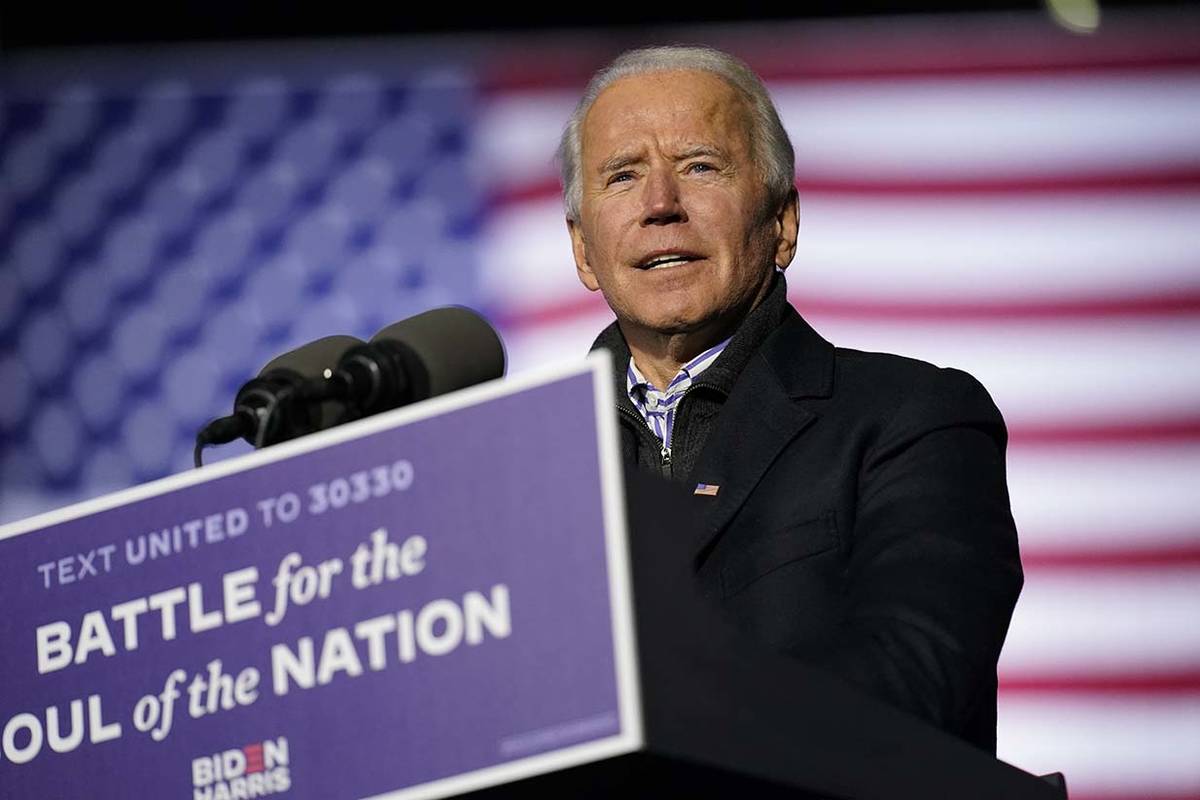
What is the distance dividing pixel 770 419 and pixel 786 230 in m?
0.43

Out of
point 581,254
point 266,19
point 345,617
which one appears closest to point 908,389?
point 581,254

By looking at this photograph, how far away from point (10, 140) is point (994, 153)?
2.09m

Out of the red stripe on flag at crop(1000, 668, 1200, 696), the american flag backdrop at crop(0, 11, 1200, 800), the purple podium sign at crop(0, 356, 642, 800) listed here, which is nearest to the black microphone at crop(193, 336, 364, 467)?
the purple podium sign at crop(0, 356, 642, 800)

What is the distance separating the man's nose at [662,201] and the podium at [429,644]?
95cm

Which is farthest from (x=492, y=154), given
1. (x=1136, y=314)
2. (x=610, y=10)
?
(x=1136, y=314)

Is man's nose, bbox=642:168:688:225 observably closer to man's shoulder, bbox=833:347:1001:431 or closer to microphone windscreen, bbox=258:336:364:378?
man's shoulder, bbox=833:347:1001:431

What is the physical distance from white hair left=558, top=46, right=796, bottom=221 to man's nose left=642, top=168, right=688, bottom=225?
0.44 ft

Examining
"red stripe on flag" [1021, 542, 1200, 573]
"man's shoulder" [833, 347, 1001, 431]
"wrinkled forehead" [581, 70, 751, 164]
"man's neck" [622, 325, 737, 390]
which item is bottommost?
"man's shoulder" [833, 347, 1001, 431]

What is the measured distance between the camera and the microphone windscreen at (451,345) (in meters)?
1.47

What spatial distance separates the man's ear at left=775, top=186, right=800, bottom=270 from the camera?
2.28m

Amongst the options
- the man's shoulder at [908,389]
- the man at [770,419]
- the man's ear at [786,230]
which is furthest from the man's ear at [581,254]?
the man's shoulder at [908,389]

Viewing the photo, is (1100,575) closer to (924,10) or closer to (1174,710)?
(1174,710)

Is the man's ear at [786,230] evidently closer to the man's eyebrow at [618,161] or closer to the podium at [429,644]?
the man's eyebrow at [618,161]

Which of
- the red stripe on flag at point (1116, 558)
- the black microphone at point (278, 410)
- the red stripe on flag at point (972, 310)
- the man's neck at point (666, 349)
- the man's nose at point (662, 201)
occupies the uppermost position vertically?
the red stripe on flag at point (972, 310)
